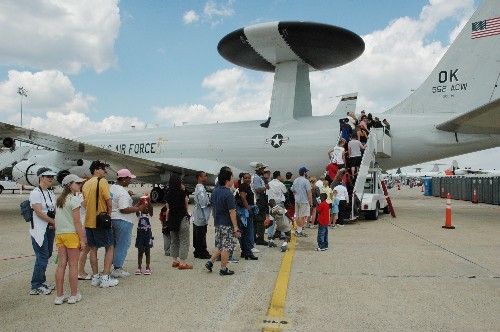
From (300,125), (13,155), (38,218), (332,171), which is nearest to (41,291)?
(38,218)

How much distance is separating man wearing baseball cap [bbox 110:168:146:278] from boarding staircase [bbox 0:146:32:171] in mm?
17363

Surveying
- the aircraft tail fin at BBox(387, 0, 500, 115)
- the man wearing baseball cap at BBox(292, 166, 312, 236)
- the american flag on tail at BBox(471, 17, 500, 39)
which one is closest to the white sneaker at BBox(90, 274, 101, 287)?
the man wearing baseball cap at BBox(292, 166, 312, 236)

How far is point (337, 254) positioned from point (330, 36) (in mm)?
15258

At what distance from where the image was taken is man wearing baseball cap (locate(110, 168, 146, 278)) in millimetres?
6438

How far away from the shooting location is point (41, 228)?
220 inches

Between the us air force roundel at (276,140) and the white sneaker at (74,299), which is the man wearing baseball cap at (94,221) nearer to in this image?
the white sneaker at (74,299)

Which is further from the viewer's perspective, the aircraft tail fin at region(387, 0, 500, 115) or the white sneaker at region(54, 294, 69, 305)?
the aircraft tail fin at region(387, 0, 500, 115)

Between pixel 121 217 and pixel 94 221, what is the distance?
1.81ft

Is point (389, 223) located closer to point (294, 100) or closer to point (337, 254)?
point (337, 254)

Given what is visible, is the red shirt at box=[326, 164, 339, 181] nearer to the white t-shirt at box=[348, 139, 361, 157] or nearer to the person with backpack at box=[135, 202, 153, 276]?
the white t-shirt at box=[348, 139, 361, 157]

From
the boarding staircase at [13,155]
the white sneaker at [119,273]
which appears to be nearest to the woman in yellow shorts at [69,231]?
the white sneaker at [119,273]

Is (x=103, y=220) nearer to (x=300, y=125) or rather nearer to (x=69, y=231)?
(x=69, y=231)

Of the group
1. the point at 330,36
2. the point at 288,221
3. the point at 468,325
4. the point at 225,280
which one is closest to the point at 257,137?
the point at 330,36

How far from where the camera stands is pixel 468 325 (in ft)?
13.8
